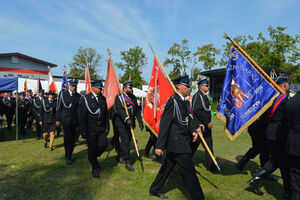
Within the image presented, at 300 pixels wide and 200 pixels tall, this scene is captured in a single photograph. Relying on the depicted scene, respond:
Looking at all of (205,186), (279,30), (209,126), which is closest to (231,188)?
(205,186)

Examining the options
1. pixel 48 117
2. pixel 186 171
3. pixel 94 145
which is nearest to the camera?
pixel 186 171

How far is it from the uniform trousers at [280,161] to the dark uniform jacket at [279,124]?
112 millimetres

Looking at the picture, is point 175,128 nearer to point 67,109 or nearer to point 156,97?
point 156,97

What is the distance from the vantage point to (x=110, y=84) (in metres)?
6.29

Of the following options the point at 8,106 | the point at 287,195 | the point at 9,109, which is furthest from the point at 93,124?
the point at 8,106

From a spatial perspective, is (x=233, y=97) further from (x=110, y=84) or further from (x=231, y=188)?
(x=110, y=84)

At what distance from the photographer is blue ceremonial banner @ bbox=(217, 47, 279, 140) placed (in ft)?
13.2

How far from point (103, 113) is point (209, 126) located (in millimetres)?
2607

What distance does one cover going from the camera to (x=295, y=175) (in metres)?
3.13

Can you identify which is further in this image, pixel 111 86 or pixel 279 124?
pixel 111 86

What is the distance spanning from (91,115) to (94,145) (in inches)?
27.7

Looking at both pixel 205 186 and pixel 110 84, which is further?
pixel 110 84

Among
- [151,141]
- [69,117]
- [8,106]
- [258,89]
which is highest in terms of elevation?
[258,89]

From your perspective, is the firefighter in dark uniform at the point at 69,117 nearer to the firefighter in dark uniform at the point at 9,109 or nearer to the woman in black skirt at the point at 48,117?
the woman in black skirt at the point at 48,117
